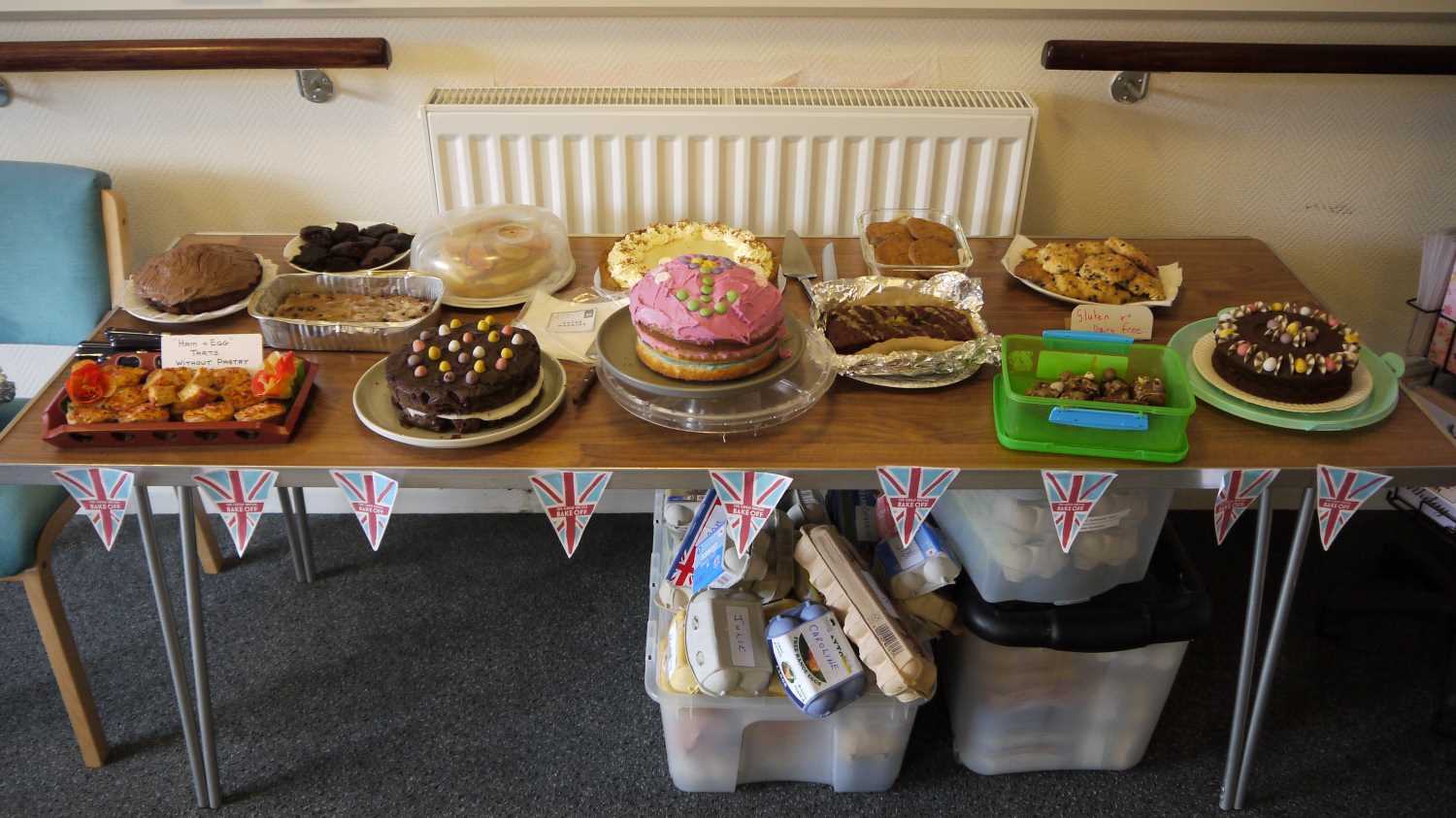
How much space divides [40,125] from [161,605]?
3.50ft

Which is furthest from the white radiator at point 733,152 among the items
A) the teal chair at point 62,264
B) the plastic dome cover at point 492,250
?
the teal chair at point 62,264

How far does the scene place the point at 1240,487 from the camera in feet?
4.18

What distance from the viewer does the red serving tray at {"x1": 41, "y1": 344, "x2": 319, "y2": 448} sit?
126 centimetres

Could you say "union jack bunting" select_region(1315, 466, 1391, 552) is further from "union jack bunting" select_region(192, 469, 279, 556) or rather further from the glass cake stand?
"union jack bunting" select_region(192, 469, 279, 556)

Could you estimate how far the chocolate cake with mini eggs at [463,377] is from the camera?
4.21 ft

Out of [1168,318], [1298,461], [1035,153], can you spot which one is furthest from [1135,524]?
[1035,153]

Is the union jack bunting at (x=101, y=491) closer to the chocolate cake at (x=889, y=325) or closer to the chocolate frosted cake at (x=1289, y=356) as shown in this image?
the chocolate cake at (x=889, y=325)

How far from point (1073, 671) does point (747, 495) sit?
673mm

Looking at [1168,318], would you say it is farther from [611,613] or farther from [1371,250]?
[611,613]

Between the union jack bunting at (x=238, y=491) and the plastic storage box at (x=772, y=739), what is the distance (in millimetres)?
620

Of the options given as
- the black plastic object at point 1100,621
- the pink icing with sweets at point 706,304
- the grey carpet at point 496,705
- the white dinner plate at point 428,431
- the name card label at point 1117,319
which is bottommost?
the grey carpet at point 496,705

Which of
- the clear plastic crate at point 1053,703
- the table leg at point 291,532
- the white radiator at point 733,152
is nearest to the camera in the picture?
the clear plastic crate at point 1053,703

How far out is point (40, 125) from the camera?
1943 millimetres

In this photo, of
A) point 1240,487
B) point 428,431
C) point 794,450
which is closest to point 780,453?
point 794,450
